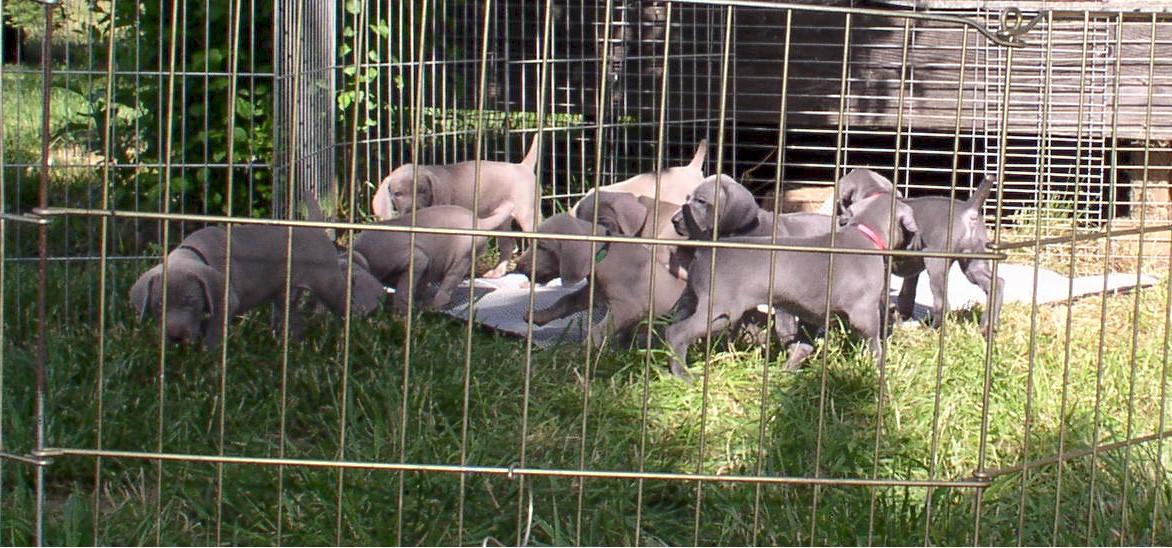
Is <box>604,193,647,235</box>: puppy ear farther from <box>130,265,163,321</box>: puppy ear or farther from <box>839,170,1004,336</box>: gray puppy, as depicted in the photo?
<box>130,265,163,321</box>: puppy ear

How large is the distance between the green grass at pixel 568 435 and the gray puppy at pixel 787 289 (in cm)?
12

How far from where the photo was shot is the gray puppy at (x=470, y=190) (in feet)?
19.9

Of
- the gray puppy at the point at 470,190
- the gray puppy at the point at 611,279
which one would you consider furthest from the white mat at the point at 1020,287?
the gray puppy at the point at 470,190

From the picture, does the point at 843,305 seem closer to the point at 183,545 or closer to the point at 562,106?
the point at 183,545

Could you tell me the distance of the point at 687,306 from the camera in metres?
4.79

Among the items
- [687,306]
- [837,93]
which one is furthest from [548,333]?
[837,93]

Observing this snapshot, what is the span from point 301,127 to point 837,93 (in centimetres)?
343

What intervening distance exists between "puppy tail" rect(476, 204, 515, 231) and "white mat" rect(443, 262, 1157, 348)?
273mm

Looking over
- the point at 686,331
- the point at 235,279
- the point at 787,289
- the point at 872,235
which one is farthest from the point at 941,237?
the point at 235,279

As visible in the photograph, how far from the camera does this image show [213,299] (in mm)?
4461

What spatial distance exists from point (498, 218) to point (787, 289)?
2126 mm

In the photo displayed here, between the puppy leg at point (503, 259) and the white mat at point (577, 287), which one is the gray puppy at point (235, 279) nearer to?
the white mat at point (577, 287)

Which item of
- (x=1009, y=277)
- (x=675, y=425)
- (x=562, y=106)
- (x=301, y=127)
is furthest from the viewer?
(x=562, y=106)

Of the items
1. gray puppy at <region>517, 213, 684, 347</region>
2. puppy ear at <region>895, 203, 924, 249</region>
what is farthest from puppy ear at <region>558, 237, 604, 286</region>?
puppy ear at <region>895, 203, 924, 249</region>
